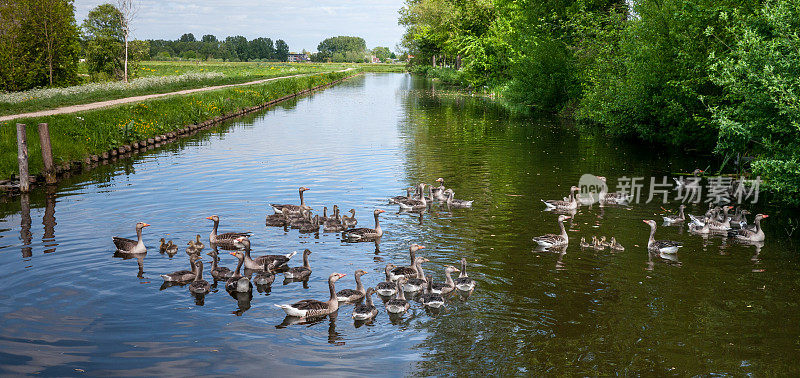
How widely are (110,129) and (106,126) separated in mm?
285

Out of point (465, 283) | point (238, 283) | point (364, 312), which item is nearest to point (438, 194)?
point (465, 283)

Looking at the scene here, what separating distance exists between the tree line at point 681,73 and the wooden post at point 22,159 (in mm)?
26939

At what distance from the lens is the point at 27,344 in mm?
12188

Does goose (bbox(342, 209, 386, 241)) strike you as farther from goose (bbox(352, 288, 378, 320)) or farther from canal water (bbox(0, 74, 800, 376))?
goose (bbox(352, 288, 378, 320))

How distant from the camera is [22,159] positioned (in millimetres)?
26047

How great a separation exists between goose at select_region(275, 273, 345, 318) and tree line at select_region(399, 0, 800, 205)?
15.6 meters

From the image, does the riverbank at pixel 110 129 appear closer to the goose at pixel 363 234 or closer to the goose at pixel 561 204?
the goose at pixel 363 234

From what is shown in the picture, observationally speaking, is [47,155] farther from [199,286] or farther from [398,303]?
[398,303]

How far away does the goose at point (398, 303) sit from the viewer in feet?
45.4

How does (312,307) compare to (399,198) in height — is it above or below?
below

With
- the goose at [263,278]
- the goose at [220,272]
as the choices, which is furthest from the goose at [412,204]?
the goose at [220,272]

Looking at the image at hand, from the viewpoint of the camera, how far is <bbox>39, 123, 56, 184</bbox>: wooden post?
2750 centimetres

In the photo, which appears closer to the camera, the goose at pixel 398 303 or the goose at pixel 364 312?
the goose at pixel 364 312

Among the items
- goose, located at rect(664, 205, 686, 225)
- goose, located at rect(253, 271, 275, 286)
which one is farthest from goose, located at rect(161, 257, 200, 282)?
goose, located at rect(664, 205, 686, 225)
